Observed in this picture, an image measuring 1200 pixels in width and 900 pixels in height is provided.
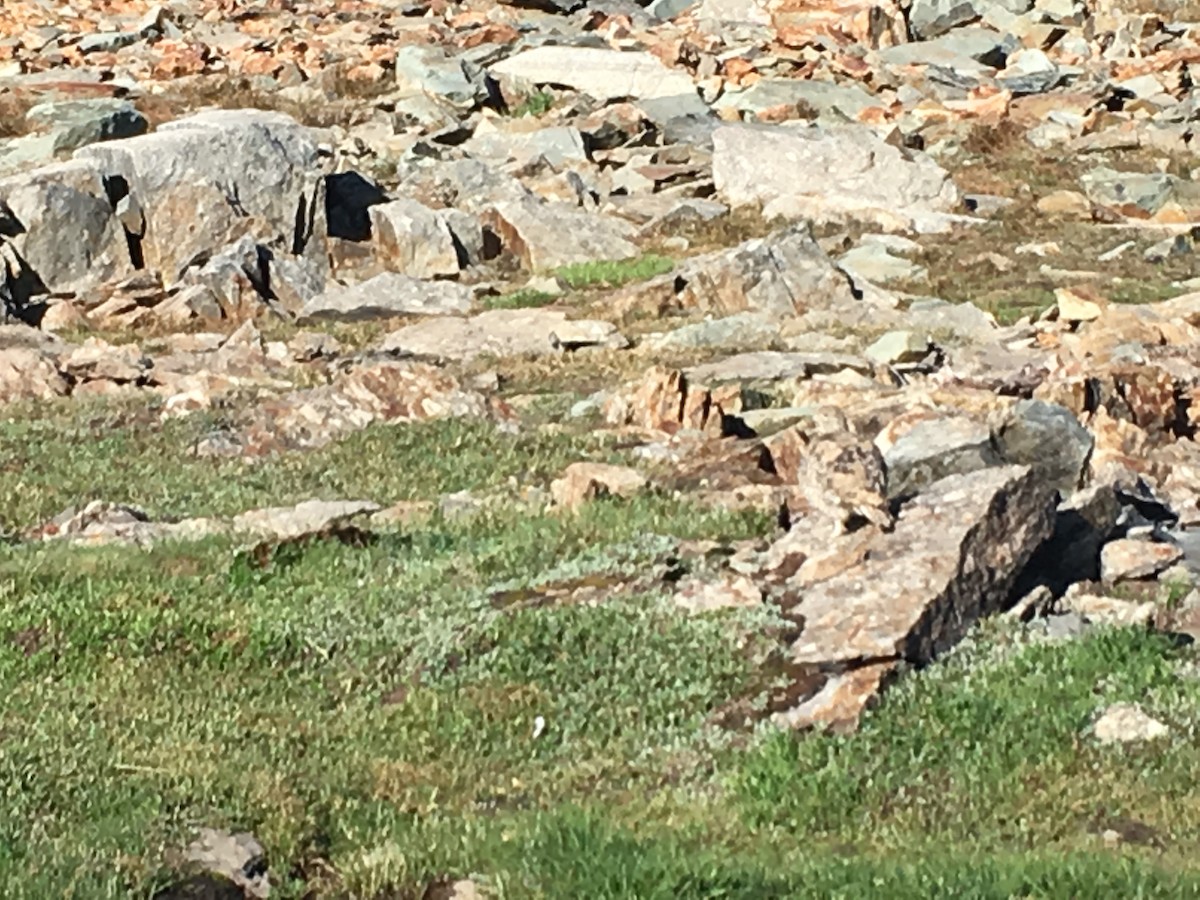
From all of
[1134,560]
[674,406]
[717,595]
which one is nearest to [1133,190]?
[674,406]

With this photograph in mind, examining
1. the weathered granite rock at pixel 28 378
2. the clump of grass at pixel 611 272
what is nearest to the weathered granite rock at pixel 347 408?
the weathered granite rock at pixel 28 378

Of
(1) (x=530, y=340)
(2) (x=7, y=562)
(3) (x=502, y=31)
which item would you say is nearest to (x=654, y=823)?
(2) (x=7, y=562)

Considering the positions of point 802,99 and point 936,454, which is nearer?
point 936,454

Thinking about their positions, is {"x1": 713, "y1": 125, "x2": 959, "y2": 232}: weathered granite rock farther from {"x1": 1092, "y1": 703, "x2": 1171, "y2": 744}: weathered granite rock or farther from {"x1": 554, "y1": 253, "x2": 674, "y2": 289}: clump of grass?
{"x1": 1092, "y1": 703, "x2": 1171, "y2": 744}: weathered granite rock

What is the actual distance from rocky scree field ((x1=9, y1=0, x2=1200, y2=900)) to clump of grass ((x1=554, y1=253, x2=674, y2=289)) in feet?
0.42

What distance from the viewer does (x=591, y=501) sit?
13.5 meters

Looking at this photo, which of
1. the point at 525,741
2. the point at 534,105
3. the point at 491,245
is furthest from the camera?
the point at 534,105

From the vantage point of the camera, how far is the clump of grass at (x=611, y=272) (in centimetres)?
2558

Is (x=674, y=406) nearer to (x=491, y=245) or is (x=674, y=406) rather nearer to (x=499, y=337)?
(x=499, y=337)

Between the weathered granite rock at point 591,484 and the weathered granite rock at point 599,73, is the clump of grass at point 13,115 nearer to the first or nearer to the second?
the weathered granite rock at point 599,73

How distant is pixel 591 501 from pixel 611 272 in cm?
1267

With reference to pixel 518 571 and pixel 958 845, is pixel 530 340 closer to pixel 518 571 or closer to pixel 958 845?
pixel 518 571

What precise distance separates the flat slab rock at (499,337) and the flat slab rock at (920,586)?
11.1 metres

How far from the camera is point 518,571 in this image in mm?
11578
